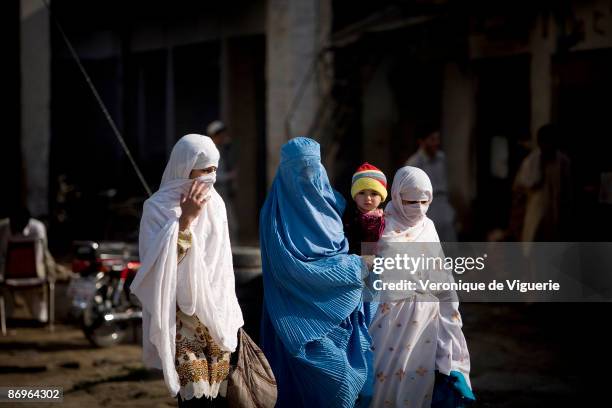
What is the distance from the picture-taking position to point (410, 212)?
518 centimetres

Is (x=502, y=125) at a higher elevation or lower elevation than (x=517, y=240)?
higher

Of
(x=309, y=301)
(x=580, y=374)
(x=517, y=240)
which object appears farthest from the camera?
(x=517, y=240)

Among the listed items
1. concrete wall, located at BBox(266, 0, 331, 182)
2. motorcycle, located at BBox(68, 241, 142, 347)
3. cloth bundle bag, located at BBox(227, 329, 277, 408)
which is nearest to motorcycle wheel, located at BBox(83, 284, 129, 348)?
motorcycle, located at BBox(68, 241, 142, 347)

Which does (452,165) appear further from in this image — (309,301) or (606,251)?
(309,301)

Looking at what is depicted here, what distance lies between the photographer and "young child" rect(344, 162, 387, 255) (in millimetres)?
5180

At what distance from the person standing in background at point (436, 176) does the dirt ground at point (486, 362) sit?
1170 millimetres

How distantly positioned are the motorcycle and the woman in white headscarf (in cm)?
323

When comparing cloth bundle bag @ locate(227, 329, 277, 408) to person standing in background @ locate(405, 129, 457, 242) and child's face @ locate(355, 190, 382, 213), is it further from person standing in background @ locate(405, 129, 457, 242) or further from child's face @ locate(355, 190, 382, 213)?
person standing in background @ locate(405, 129, 457, 242)

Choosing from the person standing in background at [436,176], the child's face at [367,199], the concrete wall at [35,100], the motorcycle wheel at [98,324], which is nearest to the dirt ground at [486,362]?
the motorcycle wheel at [98,324]

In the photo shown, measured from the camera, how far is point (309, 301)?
491 centimetres

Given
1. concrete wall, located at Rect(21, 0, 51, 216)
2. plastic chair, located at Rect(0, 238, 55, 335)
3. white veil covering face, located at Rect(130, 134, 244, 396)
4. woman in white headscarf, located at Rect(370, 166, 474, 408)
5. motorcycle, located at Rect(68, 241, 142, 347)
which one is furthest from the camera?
concrete wall, located at Rect(21, 0, 51, 216)

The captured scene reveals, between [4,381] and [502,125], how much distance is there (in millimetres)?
7243

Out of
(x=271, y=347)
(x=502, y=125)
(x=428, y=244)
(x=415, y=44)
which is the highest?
(x=415, y=44)

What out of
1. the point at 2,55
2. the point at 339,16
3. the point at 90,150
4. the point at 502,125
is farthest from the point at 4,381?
the point at 90,150
